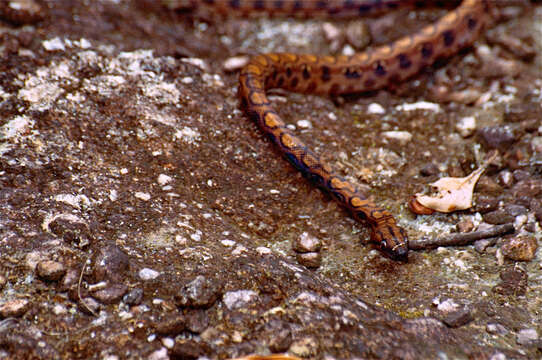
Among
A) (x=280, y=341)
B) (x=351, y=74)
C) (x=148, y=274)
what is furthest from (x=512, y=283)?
(x=351, y=74)

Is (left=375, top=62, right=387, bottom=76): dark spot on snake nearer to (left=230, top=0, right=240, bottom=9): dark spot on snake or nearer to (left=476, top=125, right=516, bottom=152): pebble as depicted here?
(left=476, top=125, right=516, bottom=152): pebble

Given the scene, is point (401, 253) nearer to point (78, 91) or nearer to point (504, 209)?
point (504, 209)

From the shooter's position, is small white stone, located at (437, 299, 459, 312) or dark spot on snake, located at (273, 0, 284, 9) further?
dark spot on snake, located at (273, 0, 284, 9)

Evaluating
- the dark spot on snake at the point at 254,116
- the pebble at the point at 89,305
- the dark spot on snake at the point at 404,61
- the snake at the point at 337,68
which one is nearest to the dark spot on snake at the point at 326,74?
the snake at the point at 337,68

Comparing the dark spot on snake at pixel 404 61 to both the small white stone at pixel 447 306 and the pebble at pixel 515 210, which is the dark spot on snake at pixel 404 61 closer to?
the pebble at pixel 515 210

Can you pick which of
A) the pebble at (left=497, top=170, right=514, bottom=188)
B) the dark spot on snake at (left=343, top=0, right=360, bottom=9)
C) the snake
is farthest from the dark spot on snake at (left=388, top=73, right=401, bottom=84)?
the pebble at (left=497, top=170, right=514, bottom=188)

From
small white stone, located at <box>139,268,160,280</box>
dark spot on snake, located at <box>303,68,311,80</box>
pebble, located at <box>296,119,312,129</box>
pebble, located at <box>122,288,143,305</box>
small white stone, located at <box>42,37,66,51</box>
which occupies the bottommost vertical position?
pebble, located at <box>122,288,143,305</box>
